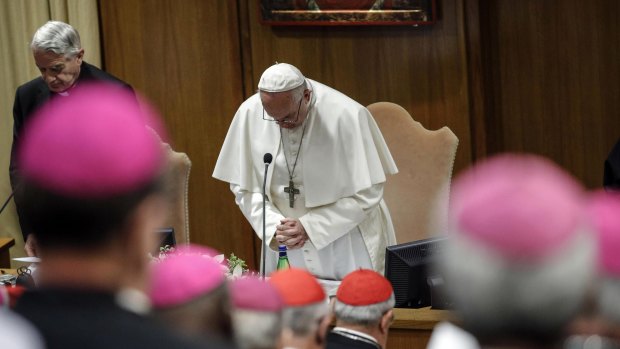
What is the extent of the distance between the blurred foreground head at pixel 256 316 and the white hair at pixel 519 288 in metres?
0.60

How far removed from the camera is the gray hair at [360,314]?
3207mm

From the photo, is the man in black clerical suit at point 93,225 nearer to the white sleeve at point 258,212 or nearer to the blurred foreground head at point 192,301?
the blurred foreground head at point 192,301

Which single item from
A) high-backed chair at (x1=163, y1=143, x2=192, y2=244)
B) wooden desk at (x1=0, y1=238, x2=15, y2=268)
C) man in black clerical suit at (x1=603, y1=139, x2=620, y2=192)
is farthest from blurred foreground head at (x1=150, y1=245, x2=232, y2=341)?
wooden desk at (x1=0, y1=238, x2=15, y2=268)

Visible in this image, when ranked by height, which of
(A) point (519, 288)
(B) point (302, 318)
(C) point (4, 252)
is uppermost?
(A) point (519, 288)

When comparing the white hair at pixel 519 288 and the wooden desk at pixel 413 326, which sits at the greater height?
the white hair at pixel 519 288

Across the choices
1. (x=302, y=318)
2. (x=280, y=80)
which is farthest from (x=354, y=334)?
(x=280, y=80)

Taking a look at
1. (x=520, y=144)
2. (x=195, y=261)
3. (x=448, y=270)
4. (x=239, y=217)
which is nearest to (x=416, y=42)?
Answer: (x=520, y=144)

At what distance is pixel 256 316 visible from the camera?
1.96 metres

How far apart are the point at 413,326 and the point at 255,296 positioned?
8.03 ft

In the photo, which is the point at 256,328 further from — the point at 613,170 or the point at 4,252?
the point at 4,252

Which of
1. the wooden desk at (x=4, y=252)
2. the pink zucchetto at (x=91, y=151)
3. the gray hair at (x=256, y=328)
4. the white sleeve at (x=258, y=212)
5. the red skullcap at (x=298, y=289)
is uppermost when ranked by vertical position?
the pink zucchetto at (x=91, y=151)

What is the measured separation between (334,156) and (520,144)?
2.27 m

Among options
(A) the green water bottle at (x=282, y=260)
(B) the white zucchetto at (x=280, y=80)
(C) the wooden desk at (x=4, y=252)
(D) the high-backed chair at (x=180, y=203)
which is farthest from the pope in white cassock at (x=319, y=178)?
(C) the wooden desk at (x=4, y=252)

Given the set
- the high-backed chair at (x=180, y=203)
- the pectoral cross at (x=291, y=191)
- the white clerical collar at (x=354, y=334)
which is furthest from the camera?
the high-backed chair at (x=180, y=203)
